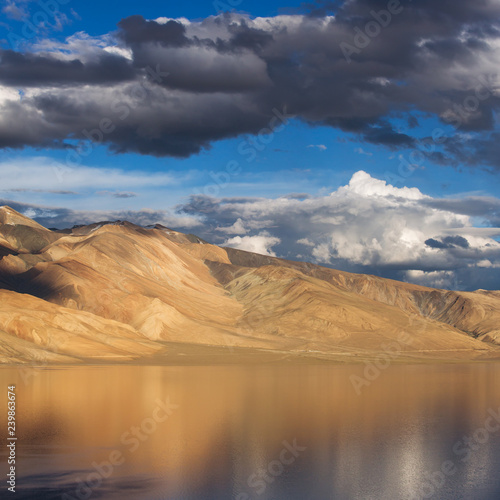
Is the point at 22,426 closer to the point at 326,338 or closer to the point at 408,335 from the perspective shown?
the point at 326,338

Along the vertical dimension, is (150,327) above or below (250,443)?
above

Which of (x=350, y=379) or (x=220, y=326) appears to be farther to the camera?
(x=220, y=326)

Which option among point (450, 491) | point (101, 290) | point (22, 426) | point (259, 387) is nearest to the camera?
point (450, 491)

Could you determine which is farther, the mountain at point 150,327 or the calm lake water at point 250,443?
the mountain at point 150,327

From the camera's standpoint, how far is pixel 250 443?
135 ft

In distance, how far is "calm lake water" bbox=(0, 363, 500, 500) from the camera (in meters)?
31.1

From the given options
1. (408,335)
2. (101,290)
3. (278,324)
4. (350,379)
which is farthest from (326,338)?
(350,379)

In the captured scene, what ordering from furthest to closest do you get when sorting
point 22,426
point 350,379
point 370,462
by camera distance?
point 350,379, point 22,426, point 370,462

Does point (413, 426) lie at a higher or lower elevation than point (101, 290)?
lower

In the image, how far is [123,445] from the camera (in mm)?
39906

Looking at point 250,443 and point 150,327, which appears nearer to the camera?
point 250,443

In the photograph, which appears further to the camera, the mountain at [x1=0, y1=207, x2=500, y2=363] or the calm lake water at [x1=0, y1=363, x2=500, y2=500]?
the mountain at [x1=0, y1=207, x2=500, y2=363]

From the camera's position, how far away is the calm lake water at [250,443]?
31.1 m

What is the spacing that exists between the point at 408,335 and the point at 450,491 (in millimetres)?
163347
